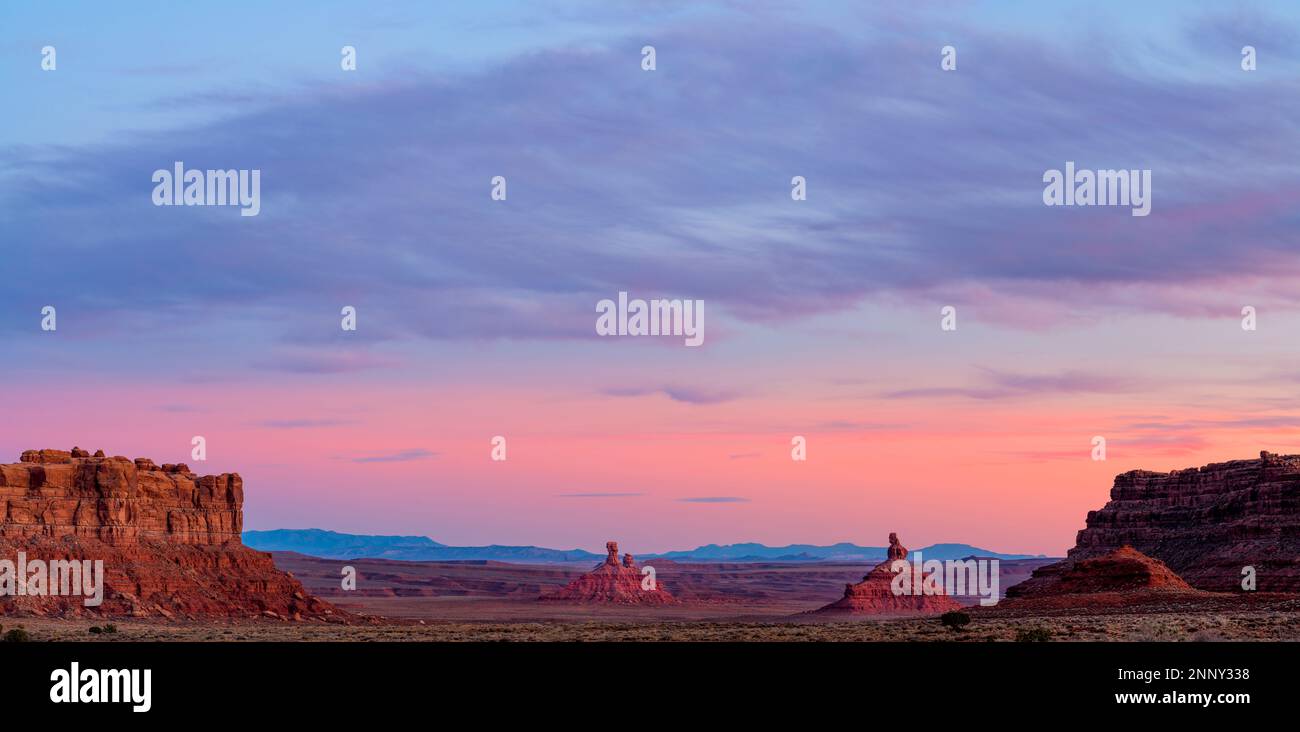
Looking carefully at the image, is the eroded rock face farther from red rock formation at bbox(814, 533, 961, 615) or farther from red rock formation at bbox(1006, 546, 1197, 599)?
red rock formation at bbox(814, 533, 961, 615)

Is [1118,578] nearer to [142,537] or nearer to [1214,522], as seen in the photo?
[1214,522]

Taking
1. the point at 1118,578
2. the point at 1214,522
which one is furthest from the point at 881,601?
the point at 1118,578

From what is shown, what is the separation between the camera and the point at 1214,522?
141 meters

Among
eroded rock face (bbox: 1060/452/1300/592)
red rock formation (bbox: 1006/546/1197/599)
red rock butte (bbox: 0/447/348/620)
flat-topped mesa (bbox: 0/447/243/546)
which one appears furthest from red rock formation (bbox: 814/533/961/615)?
flat-topped mesa (bbox: 0/447/243/546)

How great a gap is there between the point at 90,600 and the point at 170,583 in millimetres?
8692

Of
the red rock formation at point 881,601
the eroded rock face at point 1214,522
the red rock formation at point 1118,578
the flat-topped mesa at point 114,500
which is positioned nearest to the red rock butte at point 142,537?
the flat-topped mesa at point 114,500

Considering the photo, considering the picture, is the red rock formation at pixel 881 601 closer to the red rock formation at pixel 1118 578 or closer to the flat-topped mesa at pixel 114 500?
the red rock formation at pixel 1118 578

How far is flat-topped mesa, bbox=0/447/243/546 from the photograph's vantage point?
117 metres

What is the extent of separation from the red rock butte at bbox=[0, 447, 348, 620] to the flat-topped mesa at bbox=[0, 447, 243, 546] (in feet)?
0.28

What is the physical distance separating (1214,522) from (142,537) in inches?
3823

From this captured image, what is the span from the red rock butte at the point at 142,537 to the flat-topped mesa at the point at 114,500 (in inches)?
3.3
